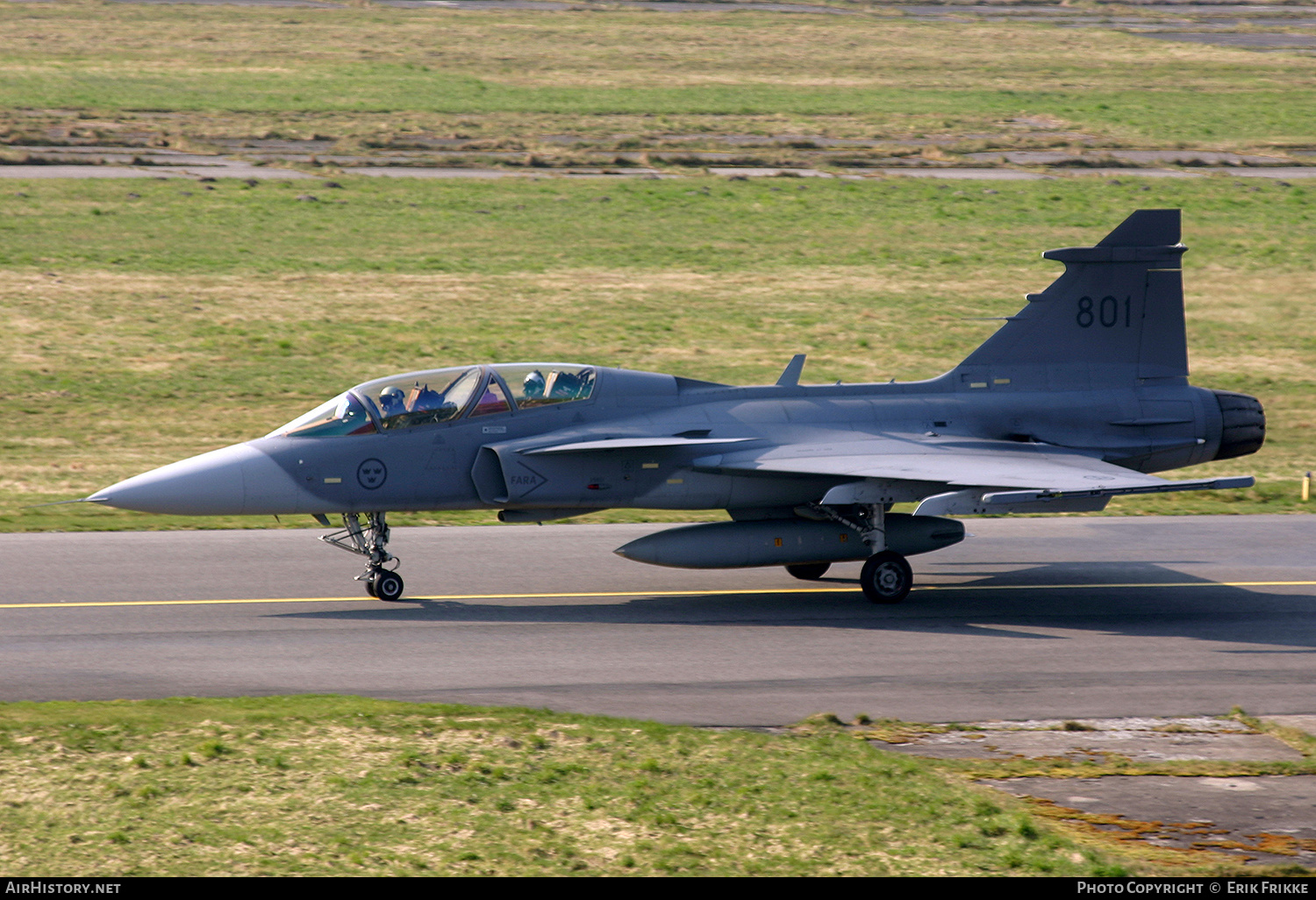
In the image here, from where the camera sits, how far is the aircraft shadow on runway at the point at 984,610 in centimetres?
1568

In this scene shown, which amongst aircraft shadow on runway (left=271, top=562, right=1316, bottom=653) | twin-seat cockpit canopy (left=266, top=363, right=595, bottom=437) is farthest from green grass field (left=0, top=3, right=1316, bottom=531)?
aircraft shadow on runway (left=271, top=562, right=1316, bottom=653)

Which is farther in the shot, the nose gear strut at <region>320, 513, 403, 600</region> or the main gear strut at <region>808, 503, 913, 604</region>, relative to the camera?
the main gear strut at <region>808, 503, 913, 604</region>

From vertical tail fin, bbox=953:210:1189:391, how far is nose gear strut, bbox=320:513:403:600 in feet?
25.0

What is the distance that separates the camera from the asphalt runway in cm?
1317

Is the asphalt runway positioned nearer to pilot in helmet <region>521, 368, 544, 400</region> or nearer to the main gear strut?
the main gear strut

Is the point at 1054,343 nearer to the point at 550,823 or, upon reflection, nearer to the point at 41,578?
the point at 550,823

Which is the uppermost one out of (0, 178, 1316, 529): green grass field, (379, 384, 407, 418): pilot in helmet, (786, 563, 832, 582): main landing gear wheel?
(0, 178, 1316, 529): green grass field

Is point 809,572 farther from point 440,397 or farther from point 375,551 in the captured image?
point 375,551

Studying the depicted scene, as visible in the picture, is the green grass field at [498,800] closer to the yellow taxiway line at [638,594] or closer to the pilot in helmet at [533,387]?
the yellow taxiway line at [638,594]

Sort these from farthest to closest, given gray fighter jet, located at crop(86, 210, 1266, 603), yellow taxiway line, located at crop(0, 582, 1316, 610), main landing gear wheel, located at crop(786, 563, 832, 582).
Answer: main landing gear wheel, located at crop(786, 563, 832, 582)
yellow taxiway line, located at crop(0, 582, 1316, 610)
gray fighter jet, located at crop(86, 210, 1266, 603)

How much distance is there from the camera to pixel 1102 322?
18.6 m

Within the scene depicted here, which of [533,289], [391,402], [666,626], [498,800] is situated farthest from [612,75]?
[498,800]

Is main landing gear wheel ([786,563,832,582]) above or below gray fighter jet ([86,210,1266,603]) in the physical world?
below

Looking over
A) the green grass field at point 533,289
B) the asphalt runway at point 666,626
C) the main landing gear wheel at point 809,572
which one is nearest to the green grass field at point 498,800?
the asphalt runway at point 666,626
